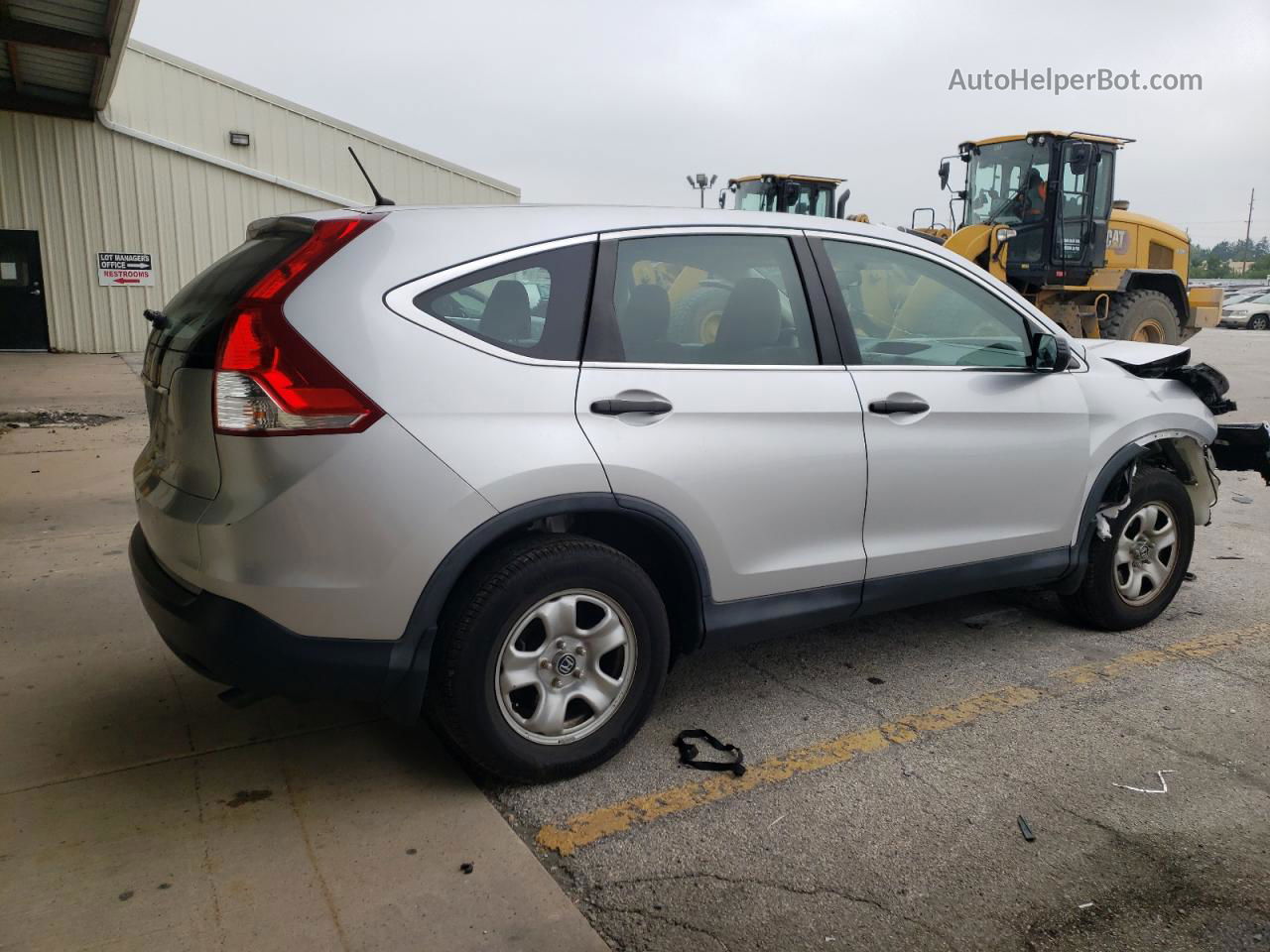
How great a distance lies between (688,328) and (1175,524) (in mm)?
2687

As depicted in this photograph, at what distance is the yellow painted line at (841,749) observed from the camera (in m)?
2.97

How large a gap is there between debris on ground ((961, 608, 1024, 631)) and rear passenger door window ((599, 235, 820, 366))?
6.12 feet

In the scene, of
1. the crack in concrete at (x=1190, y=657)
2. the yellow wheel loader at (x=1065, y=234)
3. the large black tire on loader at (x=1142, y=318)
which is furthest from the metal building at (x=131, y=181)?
the crack in concrete at (x=1190, y=657)

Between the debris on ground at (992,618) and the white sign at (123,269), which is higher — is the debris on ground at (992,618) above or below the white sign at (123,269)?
below

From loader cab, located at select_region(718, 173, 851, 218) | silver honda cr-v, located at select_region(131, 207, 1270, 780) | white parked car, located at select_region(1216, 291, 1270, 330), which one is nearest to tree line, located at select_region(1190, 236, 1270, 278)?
white parked car, located at select_region(1216, 291, 1270, 330)

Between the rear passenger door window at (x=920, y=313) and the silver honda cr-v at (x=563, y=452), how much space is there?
0.01m

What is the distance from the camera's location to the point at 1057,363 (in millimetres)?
4055

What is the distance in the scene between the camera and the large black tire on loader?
539 inches

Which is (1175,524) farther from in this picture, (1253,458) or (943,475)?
(943,475)

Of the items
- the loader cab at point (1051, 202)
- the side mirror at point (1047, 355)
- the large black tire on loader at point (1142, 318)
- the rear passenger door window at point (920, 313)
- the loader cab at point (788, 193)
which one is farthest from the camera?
the loader cab at point (788, 193)

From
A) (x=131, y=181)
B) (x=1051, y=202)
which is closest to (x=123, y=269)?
(x=131, y=181)

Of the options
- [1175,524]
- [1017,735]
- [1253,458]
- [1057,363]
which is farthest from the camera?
[1253,458]

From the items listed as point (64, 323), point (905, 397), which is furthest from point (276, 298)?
point (64, 323)

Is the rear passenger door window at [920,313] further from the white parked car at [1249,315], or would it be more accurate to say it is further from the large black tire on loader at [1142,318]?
the white parked car at [1249,315]
